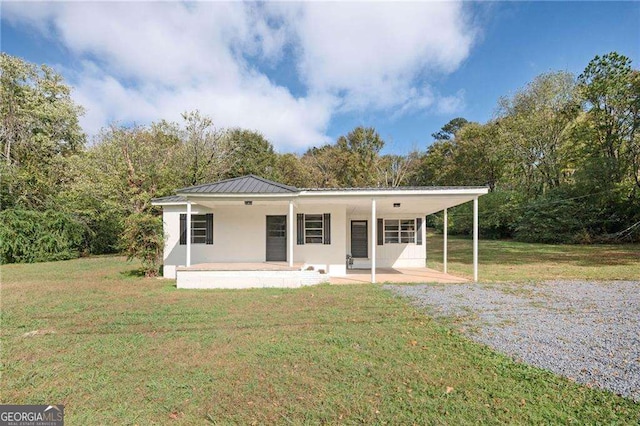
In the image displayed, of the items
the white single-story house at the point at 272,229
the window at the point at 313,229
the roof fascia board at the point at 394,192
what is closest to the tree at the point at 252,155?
the white single-story house at the point at 272,229

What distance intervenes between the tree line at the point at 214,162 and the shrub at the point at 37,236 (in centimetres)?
5

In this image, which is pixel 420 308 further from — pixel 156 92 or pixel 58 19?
pixel 156 92

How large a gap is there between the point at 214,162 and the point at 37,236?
381 inches

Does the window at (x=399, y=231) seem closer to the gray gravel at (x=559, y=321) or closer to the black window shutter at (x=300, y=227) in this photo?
the black window shutter at (x=300, y=227)

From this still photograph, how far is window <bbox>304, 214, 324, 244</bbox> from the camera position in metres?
10.3

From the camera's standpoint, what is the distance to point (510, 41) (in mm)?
11547

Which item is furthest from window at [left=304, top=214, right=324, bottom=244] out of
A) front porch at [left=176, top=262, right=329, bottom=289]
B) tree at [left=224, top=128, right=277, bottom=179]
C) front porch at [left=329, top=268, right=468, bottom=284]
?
tree at [left=224, top=128, right=277, bottom=179]

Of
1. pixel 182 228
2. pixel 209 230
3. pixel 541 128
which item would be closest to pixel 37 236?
pixel 182 228

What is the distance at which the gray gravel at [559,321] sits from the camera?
348 centimetres

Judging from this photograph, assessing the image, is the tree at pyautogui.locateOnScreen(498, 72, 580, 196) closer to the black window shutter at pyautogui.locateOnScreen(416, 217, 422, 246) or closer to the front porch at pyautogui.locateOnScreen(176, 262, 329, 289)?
the black window shutter at pyautogui.locateOnScreen(416, 217, 422, 246)

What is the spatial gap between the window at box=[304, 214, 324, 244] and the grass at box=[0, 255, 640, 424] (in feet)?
14.3

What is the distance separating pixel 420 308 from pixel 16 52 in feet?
83.2

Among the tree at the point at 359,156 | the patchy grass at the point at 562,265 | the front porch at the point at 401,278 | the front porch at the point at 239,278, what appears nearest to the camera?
the front porch at the point at 239,278

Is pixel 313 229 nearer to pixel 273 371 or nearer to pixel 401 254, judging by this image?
pixel 401 254
